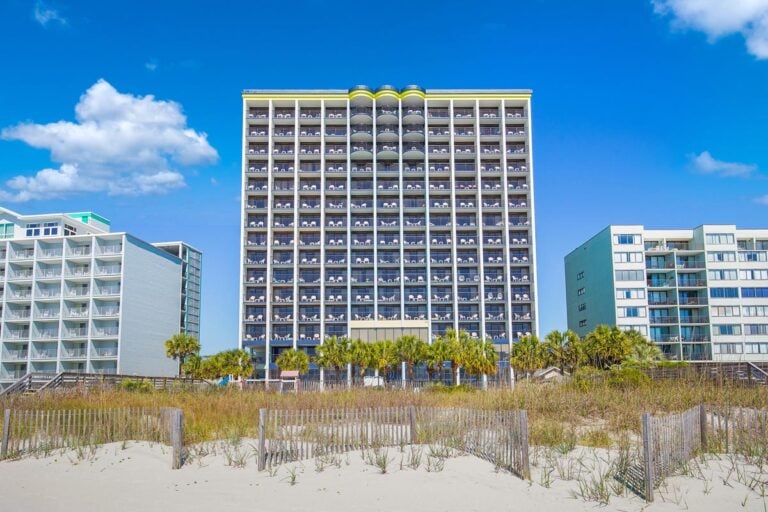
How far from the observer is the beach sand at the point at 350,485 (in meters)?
13.9

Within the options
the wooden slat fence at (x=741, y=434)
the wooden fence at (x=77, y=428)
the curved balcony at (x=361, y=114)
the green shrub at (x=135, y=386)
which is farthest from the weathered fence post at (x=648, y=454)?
the curved balcony at (x=361, y=114)

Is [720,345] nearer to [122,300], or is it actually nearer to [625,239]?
[625,239]

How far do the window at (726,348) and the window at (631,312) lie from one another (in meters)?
9.86

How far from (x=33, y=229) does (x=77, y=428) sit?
75.4 meters

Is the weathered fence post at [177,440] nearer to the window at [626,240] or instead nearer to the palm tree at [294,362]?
the palm tree at [294,362]

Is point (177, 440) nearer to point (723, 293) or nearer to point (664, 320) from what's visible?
point (664, 320)

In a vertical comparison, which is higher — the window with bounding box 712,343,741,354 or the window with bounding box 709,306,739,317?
the window with bounding box 709,306,739,317

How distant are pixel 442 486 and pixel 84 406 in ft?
50.9

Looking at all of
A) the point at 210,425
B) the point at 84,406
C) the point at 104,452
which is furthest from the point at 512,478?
the point at 84,406

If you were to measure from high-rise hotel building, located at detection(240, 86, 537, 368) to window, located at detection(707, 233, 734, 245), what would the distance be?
22.6m

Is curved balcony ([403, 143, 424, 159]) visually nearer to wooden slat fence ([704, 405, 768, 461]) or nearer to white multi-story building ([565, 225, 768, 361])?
white multi-story building ([565, 225, 768, 361])

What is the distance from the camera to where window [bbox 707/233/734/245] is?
86750 millimetres

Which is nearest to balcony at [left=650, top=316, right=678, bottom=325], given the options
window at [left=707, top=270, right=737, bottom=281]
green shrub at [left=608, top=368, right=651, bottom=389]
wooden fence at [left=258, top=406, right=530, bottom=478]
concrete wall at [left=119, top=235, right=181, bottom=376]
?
window at [left=707, top=270, right=737, bottom=281]

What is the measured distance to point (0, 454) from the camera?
19.8 metres
